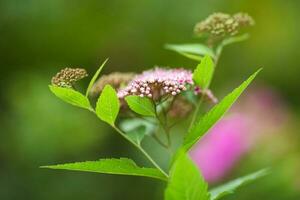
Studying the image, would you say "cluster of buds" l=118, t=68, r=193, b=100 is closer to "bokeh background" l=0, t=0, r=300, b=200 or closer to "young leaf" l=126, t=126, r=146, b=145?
"young leaf" l=126, t=126, r=146, b=145

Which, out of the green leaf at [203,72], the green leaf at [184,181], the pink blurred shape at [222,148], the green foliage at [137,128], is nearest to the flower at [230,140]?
the pink blurred shape at [222,148]

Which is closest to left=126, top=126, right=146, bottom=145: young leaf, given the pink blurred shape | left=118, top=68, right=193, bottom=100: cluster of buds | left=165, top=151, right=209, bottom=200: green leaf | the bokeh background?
left=118, top=68, right=193, bottom=100: cluster of buds

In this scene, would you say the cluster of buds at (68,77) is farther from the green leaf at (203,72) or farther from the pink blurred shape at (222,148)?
the pink blurred shape at (222,148)

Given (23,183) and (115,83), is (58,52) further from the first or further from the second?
(115,83)

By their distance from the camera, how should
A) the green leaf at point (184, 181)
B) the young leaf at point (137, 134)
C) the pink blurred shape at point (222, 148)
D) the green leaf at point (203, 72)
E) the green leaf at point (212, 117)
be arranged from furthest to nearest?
1. the pink blurred shape at point (222, 148)
2. the young leaf at point (137, 134)
3. the green leaf at point (203, 72)
4. the green leaf at point (212, 117)
5. the green leaf at point (184, 181)

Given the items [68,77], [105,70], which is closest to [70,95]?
[68,77]

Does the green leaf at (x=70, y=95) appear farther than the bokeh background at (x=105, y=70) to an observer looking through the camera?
No
